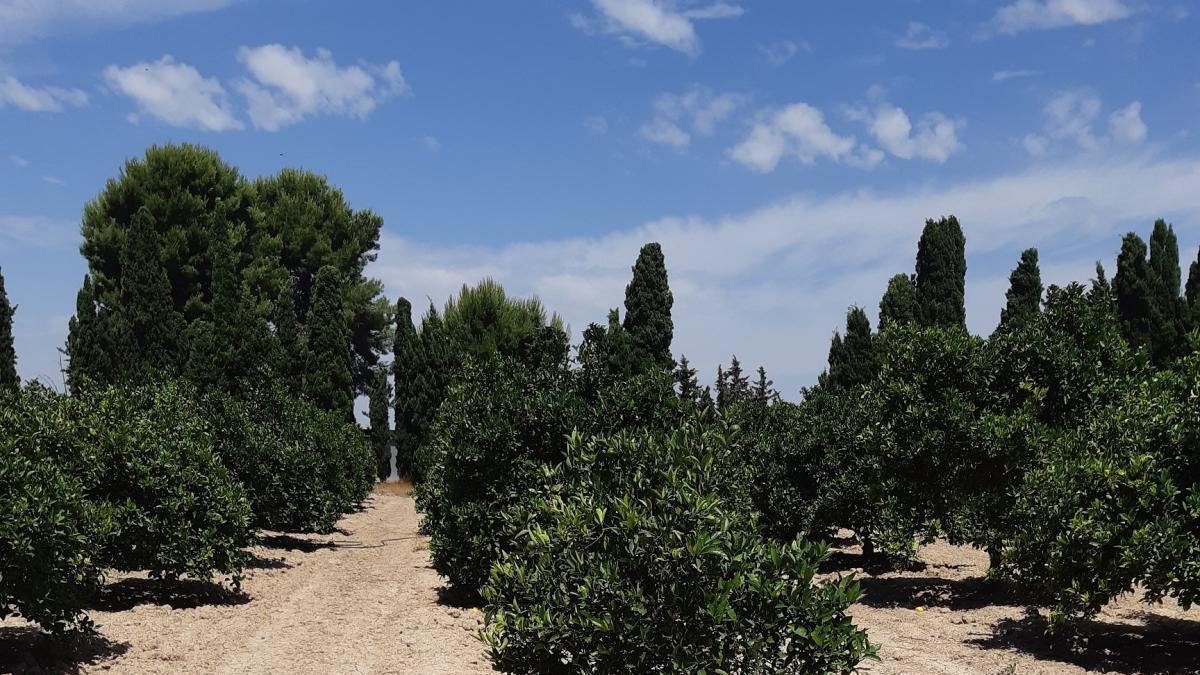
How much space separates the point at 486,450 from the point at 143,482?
5165mm

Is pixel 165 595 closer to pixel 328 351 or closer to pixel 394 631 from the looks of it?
pixel 394 631

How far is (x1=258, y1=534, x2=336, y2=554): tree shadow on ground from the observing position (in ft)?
81.6

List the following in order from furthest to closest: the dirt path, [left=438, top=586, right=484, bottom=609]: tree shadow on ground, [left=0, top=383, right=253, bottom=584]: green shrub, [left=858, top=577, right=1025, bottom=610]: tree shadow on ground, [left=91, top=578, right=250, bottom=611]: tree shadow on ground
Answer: [left=858, top=577, right=1025, bottom=610]: tree shadow on ground < [left=438, top=586, right=484, bottom=609]: tree shadow on ground < [left=91, top=578, right=250, bottom=611]: tree shadow on ground < [left=0, top=383, right=253, bottom=584]: green shrub < the dirt path

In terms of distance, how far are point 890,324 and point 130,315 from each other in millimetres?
38125

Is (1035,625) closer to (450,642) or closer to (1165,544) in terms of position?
(1165,544)

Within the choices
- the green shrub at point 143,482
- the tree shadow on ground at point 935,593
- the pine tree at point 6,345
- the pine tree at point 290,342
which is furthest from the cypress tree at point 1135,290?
the pine tree at point 6,345

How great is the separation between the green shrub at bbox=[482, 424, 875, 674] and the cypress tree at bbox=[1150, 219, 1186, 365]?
145ft

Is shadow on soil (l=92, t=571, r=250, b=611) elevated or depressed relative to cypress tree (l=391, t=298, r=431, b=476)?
depressed

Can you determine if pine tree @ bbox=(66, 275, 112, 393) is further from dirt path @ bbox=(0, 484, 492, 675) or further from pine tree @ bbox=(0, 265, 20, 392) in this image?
dirt path @ bbox=(0, 484, 492, 675)

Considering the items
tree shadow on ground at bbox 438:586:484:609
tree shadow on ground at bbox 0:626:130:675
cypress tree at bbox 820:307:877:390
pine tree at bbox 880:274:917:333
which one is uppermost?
pine tree at bbox 880:274:917:333

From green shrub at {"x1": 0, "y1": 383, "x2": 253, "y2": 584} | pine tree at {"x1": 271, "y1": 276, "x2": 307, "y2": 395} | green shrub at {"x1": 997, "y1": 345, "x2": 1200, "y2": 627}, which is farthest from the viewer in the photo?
pine tree at {"x1": 271, "y1": 276, "x2": 307, "y2": 395}

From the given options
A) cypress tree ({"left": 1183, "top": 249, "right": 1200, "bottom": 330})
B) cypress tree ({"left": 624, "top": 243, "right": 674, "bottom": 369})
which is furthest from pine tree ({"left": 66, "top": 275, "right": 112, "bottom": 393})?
cypress tree ({"left": 1183, "top": 249, "right": 1200, "bottom": 330})

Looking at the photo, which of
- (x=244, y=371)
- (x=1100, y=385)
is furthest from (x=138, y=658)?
(x=244, y=371)

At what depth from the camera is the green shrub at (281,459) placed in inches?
820
